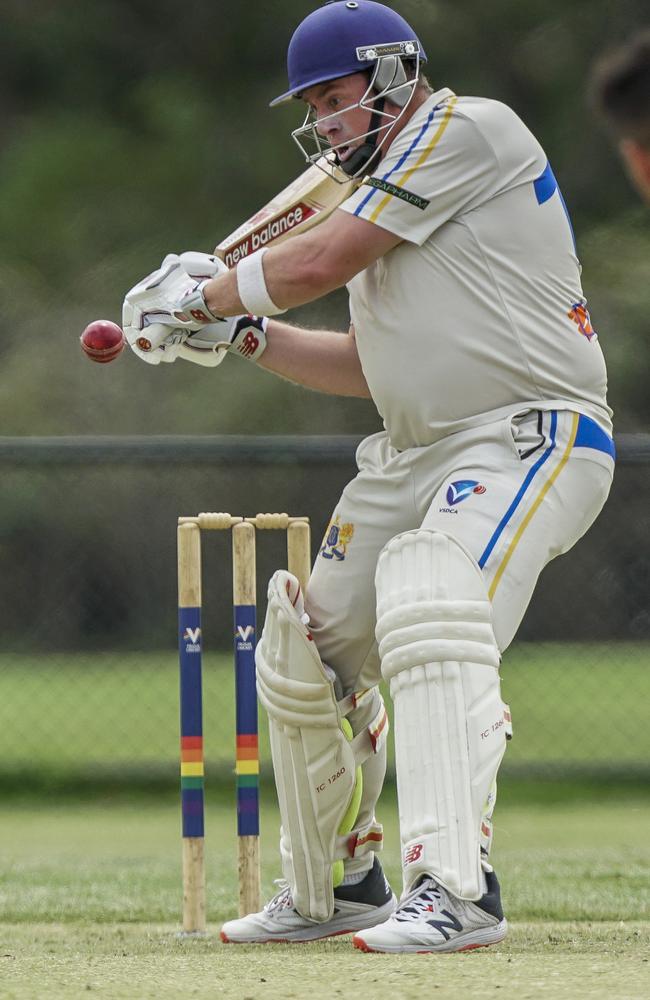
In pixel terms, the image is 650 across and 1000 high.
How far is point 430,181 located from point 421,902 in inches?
46.9

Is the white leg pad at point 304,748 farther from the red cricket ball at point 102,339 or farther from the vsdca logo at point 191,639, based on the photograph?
the red cricket ball at point 102,339

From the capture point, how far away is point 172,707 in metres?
7.90

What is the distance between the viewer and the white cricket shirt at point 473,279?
287 cm

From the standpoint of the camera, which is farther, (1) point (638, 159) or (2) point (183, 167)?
(2) point (183, 167)

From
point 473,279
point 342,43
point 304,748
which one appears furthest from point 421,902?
point 342,43

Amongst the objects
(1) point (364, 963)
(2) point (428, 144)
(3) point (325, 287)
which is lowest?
(1) point (364, 963)

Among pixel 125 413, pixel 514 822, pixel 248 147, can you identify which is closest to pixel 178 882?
pixel 514 822

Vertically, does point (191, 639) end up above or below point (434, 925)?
above

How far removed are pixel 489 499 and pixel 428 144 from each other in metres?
0.62

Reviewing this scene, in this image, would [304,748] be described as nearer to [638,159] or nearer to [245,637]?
[245,637]

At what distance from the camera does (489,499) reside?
2803 mm

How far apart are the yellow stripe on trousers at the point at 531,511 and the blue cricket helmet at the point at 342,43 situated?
751mm

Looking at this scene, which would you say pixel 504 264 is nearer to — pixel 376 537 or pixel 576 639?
pixel 376 537

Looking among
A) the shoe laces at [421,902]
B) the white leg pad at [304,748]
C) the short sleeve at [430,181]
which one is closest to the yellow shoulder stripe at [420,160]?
the short sleeve at [430,181]
